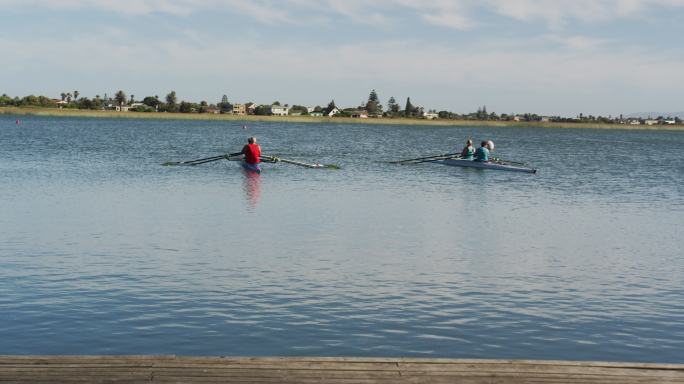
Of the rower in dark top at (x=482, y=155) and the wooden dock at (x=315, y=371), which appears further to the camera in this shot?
the rower in dark top at (x=482, y=155)

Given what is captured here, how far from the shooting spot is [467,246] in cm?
2317

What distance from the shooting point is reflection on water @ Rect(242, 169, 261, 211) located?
110 ft

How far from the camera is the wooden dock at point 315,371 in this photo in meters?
8.83

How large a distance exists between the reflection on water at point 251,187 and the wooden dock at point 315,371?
22158 millimetres

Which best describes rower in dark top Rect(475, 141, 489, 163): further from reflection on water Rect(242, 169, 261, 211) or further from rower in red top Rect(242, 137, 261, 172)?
reflection on water Rect(242, 169, 261, 211)

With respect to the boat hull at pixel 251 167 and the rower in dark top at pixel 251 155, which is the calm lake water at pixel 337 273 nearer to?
the boat hull at pixel 251 167

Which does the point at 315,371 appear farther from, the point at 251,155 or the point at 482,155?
the point at 482,155

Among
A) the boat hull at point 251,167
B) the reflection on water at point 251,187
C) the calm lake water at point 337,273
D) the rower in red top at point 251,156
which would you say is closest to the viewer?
the calm lake water at point 337,273

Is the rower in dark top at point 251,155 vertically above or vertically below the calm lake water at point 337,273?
above

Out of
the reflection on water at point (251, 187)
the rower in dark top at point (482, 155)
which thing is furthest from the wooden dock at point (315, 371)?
the rower in dark top at point (482, 155)

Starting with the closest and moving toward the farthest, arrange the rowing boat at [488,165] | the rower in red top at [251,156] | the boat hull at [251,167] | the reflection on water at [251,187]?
1. the reflection on water at [251,187]
2. the boat hull at [251,167]
3. the rower in red top at [251,156]
4. the rowing boat at [488,165]

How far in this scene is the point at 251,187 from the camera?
4000 cm

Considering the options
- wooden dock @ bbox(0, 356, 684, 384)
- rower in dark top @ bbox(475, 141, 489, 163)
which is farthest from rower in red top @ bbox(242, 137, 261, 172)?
wooden dock @ bbox(0, 356, 684, 384)

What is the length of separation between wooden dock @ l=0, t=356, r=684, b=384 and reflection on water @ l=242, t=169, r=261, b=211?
72.7ft
